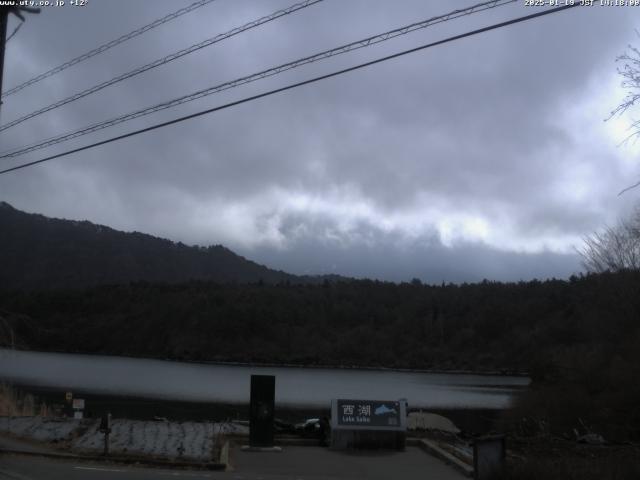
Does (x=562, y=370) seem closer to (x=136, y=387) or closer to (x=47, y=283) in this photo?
(x=136, y=387)

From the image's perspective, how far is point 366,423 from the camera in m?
20.9

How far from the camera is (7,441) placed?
1978cm

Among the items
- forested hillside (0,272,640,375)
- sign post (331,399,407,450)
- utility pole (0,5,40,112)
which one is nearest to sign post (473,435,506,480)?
sign post (331,399,407,450)

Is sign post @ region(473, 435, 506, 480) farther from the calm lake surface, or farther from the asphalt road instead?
the calm lake surface

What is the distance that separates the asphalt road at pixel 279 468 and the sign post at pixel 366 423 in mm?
575

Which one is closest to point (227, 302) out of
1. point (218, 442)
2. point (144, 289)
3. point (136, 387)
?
point (144, 289)

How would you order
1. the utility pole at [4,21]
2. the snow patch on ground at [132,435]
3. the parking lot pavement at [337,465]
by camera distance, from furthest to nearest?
the snow patch on ground at [132,435] → the parking lot pavement at [337,465] → the utility pole at [4,21]

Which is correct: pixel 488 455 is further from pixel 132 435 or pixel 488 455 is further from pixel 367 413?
pixel 132 435

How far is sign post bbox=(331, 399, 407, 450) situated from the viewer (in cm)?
2083

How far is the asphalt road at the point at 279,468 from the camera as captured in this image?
1524 centimetres

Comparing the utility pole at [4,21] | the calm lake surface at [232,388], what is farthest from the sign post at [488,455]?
the calm lake surface at [232,388]

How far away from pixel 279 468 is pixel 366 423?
399 cm

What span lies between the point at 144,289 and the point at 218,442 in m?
165

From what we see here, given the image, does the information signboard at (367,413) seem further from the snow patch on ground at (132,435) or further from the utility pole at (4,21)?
the utility pole at (4,21)
